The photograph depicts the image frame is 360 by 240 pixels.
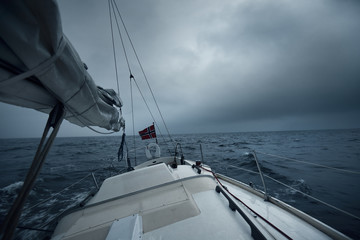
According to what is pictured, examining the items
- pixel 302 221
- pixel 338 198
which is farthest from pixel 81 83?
pixel 338 198

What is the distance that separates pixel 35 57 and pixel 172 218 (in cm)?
199

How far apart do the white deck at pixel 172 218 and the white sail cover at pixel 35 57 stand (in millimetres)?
1509

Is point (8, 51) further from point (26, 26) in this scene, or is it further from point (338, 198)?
point (338, 198)

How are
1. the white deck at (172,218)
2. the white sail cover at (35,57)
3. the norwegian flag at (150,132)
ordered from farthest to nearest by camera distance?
the norwegian flag at (150,132)
the white deck at (172,218)
the white sail cover at (35,57)

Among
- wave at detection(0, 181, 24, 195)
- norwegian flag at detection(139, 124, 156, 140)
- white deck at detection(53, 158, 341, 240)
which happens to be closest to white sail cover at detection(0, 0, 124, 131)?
white deck at detection(53, 158, 341, 240)

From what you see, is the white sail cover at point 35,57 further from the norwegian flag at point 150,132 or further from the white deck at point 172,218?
the norwegian flag at point 150,132

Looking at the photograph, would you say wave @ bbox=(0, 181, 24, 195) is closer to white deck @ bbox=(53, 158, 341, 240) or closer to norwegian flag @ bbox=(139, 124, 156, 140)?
norwegian flag @ bbox=(139, 124, 156, 140)

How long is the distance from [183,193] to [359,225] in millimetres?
5460

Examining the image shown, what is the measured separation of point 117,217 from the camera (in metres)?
1.62

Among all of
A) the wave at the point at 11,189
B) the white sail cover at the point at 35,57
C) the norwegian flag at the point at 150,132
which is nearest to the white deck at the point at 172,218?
the white sail cover at the point at 35,57

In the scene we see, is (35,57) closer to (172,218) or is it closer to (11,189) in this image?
(172,218)

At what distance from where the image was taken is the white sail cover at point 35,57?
2.89 ft

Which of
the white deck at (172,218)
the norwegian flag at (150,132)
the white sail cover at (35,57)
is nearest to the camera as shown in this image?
the white sail cover at (35,57)

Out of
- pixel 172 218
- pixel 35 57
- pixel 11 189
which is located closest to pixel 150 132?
pixel 172 218
